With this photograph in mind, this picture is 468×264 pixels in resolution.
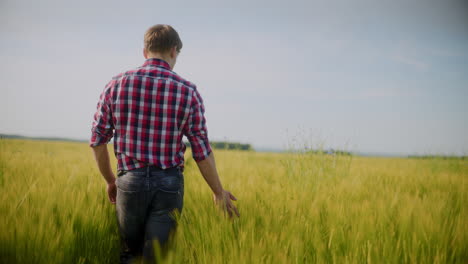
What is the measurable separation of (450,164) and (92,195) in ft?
23.1

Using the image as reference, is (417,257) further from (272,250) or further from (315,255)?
(272,250)

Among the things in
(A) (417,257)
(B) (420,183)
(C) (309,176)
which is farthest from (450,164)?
(A) (417,257)

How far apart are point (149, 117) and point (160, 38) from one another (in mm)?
518

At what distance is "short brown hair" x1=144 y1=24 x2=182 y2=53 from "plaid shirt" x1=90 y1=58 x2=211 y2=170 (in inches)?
5.5

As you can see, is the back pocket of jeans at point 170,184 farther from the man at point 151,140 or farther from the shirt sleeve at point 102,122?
the shirt sleeve at point 102,122

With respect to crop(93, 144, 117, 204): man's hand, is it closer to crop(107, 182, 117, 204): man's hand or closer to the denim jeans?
crop(107, 182, 117, 204): man's hand

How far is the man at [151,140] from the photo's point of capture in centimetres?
141

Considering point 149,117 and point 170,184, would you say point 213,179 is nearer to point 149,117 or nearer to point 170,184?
point 170,184

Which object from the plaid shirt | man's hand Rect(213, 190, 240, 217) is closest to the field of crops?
man's hand Rect(213, 190, 240, 217)

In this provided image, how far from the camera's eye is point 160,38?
154 cm

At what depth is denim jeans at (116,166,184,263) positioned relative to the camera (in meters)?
1.40

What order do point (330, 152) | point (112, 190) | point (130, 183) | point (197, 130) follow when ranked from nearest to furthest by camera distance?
1. point (130, 183)
2. point (197, 130)
3. point (112, 190)
4. point (330, 152)

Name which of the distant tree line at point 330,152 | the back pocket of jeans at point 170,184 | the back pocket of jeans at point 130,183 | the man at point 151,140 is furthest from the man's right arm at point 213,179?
the distant tree line at point 330,152

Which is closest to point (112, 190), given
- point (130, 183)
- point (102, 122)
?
point (130, 183)
